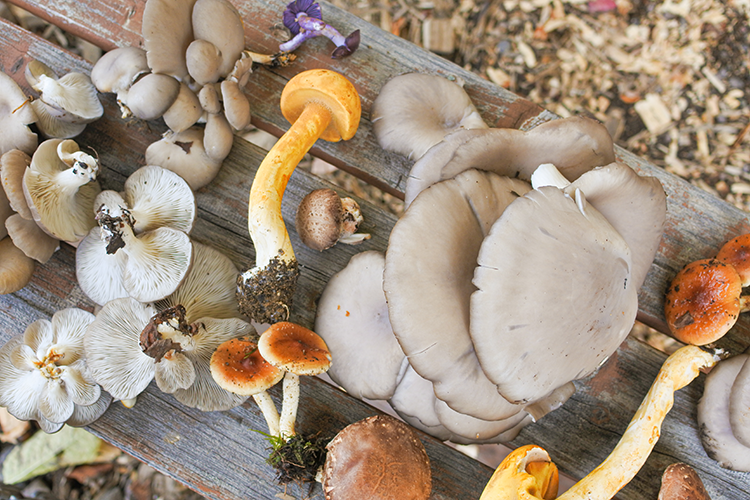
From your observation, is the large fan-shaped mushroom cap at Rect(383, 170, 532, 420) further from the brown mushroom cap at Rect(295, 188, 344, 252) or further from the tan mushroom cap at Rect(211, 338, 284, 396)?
the tan mushroom cap at Rect(211, 338, 284, 396)

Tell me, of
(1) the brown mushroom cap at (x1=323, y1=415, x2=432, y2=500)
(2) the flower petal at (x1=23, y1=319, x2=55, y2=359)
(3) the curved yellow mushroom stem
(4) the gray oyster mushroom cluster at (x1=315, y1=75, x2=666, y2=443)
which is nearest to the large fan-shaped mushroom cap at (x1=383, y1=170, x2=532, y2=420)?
(4) the gray oyster mushroom cluster at (x1=315, y1=75, x2=666, y2=443)

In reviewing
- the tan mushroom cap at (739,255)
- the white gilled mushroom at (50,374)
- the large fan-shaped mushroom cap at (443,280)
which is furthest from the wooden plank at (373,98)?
the white gilled mushroom at (50,374)

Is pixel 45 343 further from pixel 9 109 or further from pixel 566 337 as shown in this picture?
pixel 566 337

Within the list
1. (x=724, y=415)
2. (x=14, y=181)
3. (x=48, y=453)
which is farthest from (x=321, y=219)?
(x=48, y=453)

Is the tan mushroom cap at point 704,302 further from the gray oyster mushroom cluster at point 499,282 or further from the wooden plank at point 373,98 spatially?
the gray oyster mushroom cluster at point 499,282

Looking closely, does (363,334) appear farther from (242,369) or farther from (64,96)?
(64,96)

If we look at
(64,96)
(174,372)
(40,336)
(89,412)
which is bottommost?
(89,412)
